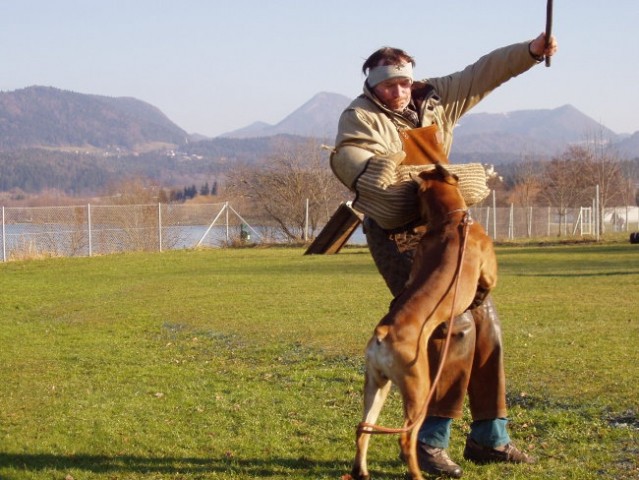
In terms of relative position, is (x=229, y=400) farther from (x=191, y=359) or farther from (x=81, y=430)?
(x=191, y=359)

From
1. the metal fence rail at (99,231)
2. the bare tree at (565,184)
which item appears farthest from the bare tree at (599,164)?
the metal fence rail at (99,231)

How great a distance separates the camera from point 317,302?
54.7 feet

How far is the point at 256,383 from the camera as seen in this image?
8.80m

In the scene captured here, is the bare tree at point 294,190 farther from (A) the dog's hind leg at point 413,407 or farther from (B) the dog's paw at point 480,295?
(A) the dog's hind leg at point 413,407

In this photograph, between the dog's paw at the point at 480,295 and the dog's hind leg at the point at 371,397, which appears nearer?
the dog's hind leg at the point at 371,397

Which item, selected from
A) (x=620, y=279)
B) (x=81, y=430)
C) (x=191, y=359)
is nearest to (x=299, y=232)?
(x=620, y=279)

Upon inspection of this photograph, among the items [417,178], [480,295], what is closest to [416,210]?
[417,178]

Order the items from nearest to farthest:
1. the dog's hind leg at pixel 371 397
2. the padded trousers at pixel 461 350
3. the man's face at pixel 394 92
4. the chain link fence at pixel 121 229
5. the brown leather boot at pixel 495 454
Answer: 1. the dog's hind leg at pixel 371 397
2. the padded trousers at pixel 461 350
3. the man's face at pixel 394 92
4. the brown leather boot at pixel 495 454
5. the chain link fence at pixel 121 229

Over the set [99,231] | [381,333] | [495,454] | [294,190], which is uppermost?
[381,333]

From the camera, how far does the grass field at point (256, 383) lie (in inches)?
237

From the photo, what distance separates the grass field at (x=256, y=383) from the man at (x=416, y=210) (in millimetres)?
292

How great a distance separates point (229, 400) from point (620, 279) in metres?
14.4

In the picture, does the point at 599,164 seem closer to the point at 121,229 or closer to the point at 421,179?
the point at 121,229

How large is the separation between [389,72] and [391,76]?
1.0 inches
